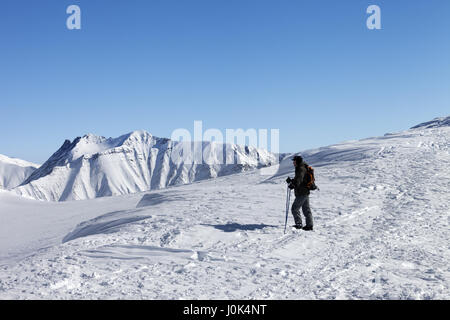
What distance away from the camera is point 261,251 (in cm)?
983

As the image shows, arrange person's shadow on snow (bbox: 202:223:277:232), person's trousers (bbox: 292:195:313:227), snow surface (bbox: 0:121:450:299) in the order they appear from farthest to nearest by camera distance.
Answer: person's shadow on snow (bbox: 202:223:277:232), person's trousers (bbox: 292:195:313:227), snow surface (bbox: 0:121:450:299)

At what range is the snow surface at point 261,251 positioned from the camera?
7371 mm

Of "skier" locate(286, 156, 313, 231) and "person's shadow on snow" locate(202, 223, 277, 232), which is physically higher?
"skier" locate(286, 156, 313, 231)

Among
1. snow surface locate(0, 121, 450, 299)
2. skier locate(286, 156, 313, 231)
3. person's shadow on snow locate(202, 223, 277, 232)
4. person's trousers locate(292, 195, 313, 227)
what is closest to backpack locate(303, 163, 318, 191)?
skier locate(286, 156, 313, 231)

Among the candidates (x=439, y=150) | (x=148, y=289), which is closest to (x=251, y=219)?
(x=148, y=289)

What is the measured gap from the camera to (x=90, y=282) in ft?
25.8

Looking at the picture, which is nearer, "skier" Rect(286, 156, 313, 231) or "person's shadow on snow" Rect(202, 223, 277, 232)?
"skier" Rect(286, 156, 313, 231)

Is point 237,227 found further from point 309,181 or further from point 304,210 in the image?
point 309,181

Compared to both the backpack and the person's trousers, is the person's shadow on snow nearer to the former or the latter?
the person's trousers

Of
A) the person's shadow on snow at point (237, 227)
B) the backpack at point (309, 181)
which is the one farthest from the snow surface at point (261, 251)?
the backpack at point (309, 181)

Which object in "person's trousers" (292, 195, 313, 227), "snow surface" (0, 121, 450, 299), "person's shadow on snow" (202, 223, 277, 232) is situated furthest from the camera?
"person's shadow on snow" (202, 223, 277, 232)

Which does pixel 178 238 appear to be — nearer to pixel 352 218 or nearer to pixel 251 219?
pixel 251 219

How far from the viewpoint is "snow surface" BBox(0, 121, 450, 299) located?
7.37m

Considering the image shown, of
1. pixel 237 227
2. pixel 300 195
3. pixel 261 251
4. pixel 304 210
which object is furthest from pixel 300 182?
pixel 261 251
